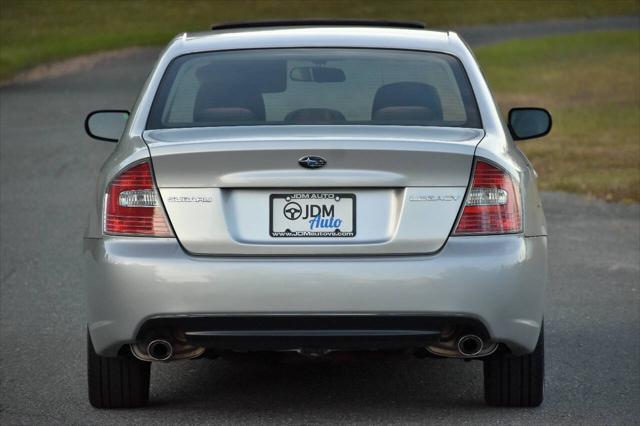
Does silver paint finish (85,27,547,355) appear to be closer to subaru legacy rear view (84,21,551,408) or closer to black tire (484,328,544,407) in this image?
subaru legacy rear view (84,21,551,408)

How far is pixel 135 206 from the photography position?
18.9 ft

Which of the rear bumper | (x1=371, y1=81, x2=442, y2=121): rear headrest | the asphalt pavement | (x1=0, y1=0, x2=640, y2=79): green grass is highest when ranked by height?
(x1=0, y1=0, x2=640, y2=79): green grass

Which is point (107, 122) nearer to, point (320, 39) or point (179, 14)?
point (320, 39)

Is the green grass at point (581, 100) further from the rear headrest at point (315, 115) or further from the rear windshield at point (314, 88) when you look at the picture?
the rear headrest at point (315, 115)

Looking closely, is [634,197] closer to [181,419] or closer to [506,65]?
[181,419]

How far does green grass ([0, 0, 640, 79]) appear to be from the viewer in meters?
40.2

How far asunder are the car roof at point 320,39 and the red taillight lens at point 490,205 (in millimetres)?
1089

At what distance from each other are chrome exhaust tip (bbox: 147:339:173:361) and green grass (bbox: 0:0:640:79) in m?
30.8

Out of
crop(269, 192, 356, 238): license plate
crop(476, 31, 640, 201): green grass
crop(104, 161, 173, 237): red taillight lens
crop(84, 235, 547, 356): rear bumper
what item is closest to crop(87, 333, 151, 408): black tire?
crop(84, 235, 547, 356): rear bumper

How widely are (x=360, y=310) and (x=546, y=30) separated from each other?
4237cm

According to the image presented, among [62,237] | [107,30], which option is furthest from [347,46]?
[107,30]

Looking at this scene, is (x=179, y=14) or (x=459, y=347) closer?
(x=459, y=347)

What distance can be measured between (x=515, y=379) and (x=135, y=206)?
175 centimetres

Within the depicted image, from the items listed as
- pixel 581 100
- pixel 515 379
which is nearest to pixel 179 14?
pixel 581 100
